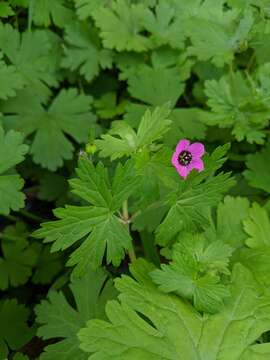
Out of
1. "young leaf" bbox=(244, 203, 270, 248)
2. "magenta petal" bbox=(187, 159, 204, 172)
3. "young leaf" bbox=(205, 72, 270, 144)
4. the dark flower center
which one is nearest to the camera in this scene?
"magenta petal" bbox=(187, 159, 204, 172)

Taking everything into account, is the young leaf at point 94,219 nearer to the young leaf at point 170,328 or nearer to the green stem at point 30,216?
the young leaf at point 170,328

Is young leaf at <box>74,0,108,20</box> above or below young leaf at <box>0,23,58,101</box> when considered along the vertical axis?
above

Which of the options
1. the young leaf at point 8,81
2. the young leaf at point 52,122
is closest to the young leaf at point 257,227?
the young leaf at point 52,122

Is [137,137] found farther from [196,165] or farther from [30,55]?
[30,55]

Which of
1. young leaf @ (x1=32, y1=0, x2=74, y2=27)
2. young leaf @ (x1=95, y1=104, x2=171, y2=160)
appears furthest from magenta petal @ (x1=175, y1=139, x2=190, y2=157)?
young leaf @ (x1=32, y1=0, x2=74, y2=27)

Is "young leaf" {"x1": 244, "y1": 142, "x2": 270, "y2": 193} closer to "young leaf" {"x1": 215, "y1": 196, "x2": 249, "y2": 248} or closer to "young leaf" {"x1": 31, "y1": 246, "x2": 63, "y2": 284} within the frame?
"young leaf" {"x1": 215, "y1": 196, "x2": 249, "y2": 248}

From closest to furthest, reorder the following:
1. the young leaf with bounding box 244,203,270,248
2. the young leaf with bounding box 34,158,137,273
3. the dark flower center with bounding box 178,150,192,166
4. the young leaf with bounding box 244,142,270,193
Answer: the young leaf with bounding box 34,158,137,273, the dark flower center with bounding box 178,150,192,166, the young leaf with bounding box 244,203,270,248, the young leaf with bounding box 244,142,270,193

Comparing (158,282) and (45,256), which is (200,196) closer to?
(158,282)

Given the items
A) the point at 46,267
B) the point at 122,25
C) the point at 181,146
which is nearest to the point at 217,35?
the point at 122,25
